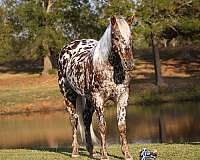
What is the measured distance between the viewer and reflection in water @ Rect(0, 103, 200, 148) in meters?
21.6

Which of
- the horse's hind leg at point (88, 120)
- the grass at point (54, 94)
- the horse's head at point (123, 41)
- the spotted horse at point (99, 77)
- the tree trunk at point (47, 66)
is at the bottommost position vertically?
the grass at point (54, 94)

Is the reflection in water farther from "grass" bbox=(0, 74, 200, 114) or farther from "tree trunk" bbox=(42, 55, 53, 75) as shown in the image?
"tree trunk" bbox=(42, 55, 53, 75)

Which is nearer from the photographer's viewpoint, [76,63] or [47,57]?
[76,63]

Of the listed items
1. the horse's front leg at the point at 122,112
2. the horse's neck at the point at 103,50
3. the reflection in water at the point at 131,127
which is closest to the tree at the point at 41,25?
the reflection in water at the point at 131,127

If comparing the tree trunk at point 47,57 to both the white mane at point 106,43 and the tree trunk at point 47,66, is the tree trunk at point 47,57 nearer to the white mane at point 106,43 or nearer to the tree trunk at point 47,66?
the tree trunk at point 47,66

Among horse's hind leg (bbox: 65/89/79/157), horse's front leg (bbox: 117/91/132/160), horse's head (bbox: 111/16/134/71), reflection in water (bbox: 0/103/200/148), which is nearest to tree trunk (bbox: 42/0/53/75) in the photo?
reflection in water (bbox: 0/103/200/148)

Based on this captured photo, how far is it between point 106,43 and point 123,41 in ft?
2.35

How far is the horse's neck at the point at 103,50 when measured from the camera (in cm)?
981

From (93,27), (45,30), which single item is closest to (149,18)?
(93,27)

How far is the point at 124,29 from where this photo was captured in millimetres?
9320

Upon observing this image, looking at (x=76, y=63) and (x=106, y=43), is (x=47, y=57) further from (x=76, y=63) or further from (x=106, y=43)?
(x=106, y=43)

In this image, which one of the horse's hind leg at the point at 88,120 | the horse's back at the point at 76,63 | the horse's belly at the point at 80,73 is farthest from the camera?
the horse's hind leg at the point at 88,120

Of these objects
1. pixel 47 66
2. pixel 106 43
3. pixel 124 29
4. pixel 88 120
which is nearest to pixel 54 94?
pixel 47 66

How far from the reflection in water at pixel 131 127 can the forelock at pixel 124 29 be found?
10.5 m
